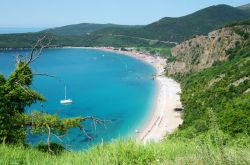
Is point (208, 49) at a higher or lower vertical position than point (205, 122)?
higher

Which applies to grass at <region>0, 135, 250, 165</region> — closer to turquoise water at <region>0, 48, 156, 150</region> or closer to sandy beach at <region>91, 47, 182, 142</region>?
turquoise water at <region>0, 48, 156, 150</region>

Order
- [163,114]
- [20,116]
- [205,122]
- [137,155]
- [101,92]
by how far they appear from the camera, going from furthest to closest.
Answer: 1. [101,92]
2. [163,114]
3. [205,122]
4. [20,116]
5. [137,155]

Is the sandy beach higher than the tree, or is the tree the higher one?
the tree

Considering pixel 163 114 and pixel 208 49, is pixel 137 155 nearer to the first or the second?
pixel 163 114

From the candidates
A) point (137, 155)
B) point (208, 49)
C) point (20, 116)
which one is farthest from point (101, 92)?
point (137, 155)

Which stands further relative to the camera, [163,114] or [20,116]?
[163,114]

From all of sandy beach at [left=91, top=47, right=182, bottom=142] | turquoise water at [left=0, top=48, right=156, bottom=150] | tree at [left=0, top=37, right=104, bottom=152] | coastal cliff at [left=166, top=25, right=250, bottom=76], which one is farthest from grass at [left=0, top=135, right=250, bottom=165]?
coastal cliff at [left=166, top=25, right=250, bottom=76]

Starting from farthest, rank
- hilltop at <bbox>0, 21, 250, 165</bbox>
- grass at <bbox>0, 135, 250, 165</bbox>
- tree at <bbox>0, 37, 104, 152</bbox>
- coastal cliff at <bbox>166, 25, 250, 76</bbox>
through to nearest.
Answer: coastal cliff at <bbox>166, 25, 250, 76</bbox> < tree at <bbox>0, 37, 104, 152</bbox> < hilltop at <bbox>0, 21, 250, 165</bbox> < grass at <bbox>0, 135, 250, 165</bbox>
